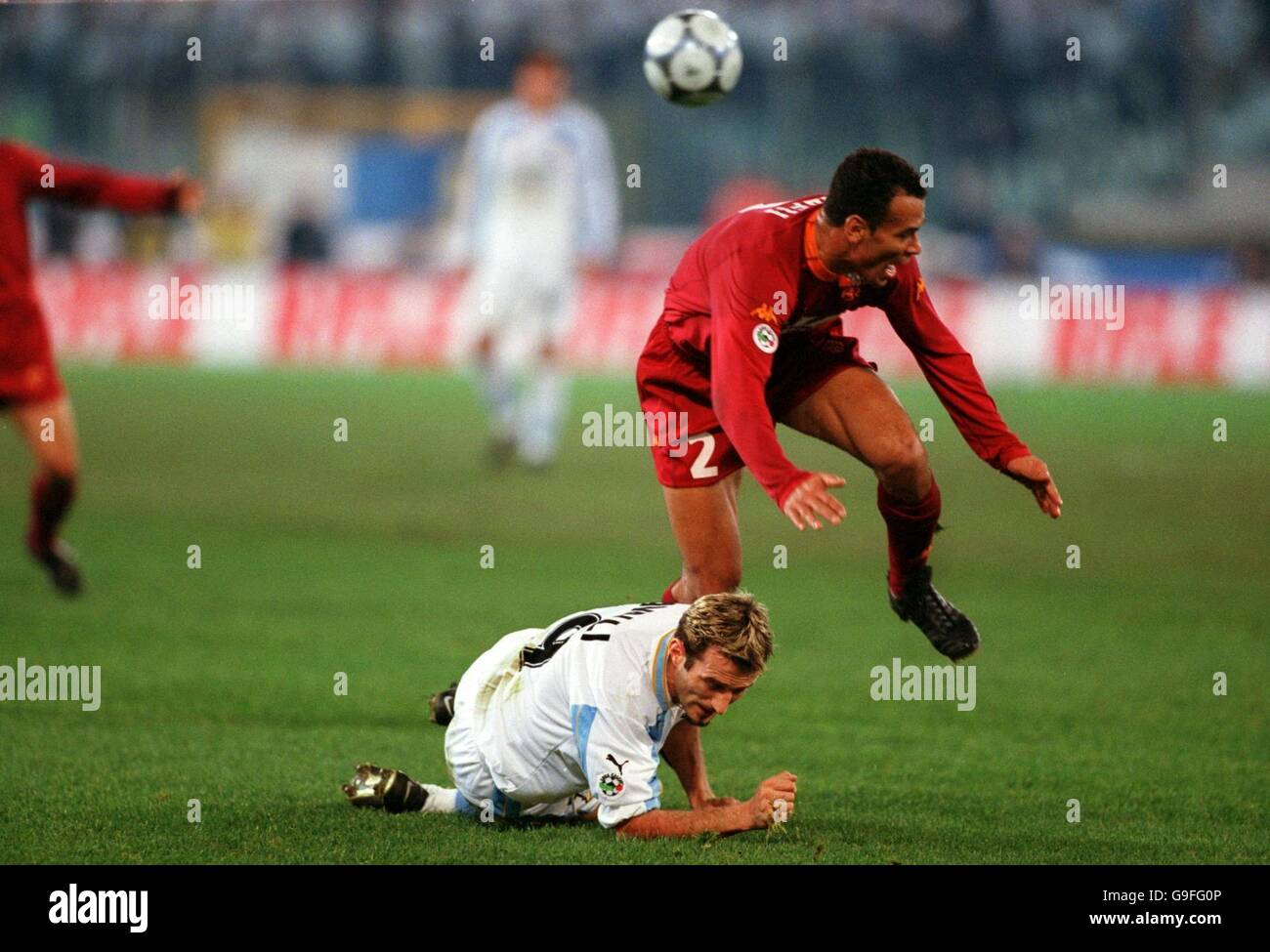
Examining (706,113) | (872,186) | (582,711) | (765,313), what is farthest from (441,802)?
(706,113)

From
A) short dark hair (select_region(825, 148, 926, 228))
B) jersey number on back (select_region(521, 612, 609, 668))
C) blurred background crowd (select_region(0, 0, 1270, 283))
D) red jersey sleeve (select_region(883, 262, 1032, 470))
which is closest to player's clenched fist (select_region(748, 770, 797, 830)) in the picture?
jersey number on back (select_region(521, 612, 609, 668))

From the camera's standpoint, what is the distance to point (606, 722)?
19.1 ft

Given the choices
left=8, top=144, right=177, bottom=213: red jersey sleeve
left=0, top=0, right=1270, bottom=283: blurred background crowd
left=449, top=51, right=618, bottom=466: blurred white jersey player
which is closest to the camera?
left=8, top=144, right=177, bottom=213: red jersey sleeve

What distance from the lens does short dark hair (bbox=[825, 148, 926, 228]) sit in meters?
6.41

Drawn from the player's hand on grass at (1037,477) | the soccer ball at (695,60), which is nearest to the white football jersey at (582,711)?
the player's hand on grass at (1037,477)

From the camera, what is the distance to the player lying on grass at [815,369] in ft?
21.1

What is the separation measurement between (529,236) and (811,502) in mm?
12101

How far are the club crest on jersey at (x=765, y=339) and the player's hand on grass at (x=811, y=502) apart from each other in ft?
2.25

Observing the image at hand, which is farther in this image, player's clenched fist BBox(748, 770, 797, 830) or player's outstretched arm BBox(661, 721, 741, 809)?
player's outstretched arm BBox(661, 721, 741, 809)

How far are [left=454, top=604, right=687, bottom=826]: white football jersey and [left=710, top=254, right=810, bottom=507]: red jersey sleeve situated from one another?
0.59 m

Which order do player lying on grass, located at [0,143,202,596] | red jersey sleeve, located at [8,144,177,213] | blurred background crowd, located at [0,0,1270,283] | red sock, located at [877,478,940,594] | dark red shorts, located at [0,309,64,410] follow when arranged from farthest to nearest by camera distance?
blurred background crowd, located at [0,0,1270,283] → dark red shorts, located at [0,309,64,410] → player lying on grass, located at [0,143,202,596] → red jersey sleeve, located at [8,144,177,213] → red sock, located at [877,478,940,594]

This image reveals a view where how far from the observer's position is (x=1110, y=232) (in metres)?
31.6

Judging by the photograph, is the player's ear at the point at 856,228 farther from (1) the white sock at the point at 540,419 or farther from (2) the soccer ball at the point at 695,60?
(1) the white sock at the point at 540,419

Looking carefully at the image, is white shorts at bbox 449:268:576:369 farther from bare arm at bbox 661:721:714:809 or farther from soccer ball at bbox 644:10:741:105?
bare arm at bbox 661:721:714:809
